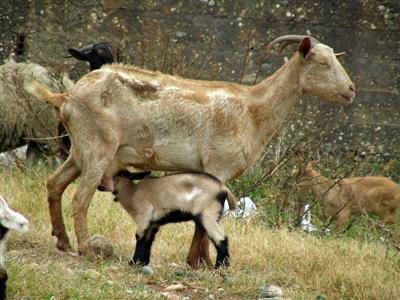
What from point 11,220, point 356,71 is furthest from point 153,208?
point 356,71

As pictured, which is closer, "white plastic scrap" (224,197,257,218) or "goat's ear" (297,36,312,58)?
"goat's ear" (297,36,312,58)

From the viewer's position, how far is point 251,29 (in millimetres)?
15414

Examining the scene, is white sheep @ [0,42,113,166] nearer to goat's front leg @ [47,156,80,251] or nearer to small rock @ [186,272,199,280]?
goat's front leg @ [47,156,80,251]

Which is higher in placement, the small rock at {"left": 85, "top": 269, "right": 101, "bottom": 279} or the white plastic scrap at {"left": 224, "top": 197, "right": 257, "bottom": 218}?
the small rock at {"left": 85, "top": 269, "right": 101, "bottom": 279}

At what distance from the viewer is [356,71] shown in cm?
1545

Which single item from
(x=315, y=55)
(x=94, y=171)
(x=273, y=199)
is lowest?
(x=273, y=199)

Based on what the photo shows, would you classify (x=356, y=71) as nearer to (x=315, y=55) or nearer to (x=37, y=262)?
(x=315, y=55)

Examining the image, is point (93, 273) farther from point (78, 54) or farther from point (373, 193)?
point (373, 193)

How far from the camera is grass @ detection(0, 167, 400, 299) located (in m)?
8.07

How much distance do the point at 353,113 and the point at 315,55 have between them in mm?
6192

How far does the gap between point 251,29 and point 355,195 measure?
312 cm

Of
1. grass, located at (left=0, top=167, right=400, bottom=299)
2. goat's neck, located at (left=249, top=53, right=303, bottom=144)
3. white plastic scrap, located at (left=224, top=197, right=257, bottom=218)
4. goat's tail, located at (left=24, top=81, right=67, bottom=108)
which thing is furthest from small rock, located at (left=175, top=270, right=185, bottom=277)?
white plastic scrap, located at (left=224, top=197, right=257, bottom=218)

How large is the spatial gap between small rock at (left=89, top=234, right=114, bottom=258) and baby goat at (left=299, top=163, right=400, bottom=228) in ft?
14.7

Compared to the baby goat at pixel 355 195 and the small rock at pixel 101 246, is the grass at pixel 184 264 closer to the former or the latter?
the small rock at pixel 101 246
